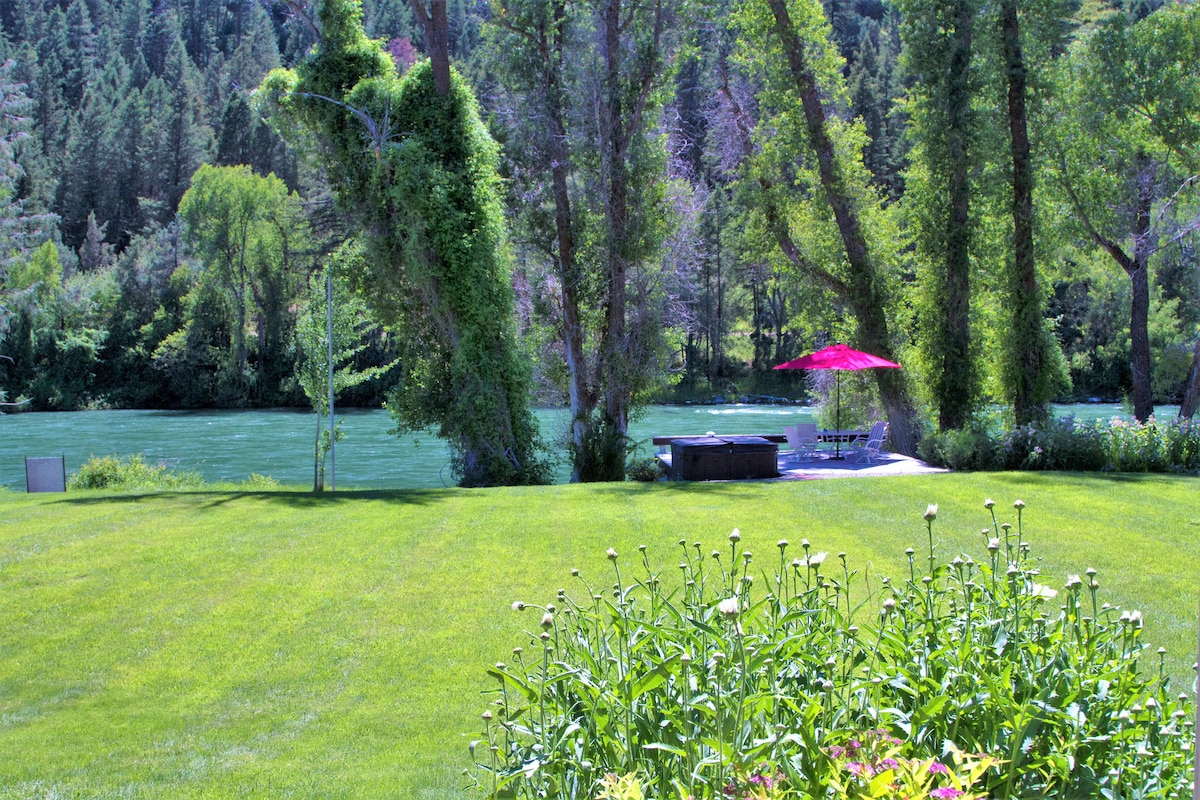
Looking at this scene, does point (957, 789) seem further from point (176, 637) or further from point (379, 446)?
point (379, 446)

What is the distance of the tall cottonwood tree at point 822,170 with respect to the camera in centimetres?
1967

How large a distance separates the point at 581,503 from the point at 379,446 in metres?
21.6

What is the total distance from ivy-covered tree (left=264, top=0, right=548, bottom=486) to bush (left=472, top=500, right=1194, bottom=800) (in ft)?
43.2

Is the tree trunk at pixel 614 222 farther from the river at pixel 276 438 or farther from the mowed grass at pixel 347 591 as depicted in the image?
the mowed grass at pixel 347 591

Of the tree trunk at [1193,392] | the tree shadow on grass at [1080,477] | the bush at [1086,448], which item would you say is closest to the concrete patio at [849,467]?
the bush at [1086,448]

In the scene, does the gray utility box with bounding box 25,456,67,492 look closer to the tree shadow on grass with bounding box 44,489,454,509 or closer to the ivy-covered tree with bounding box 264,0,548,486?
the tree shadow on grass with bounding box 44,489,454,509

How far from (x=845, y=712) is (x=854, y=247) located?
17959 millimetres

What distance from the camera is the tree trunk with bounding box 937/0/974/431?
18.5 metres

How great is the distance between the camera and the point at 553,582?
27.6 feet

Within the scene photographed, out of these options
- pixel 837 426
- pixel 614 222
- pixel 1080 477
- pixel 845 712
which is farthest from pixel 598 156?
pixel 845 712

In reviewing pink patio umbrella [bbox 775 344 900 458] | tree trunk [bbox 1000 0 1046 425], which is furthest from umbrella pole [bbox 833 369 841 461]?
tree trunk [bbox 1000 0 1046 425]

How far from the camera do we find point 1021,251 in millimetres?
18719

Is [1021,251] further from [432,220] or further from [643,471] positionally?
[432,220]

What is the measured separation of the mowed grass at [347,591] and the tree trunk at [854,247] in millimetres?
6623
